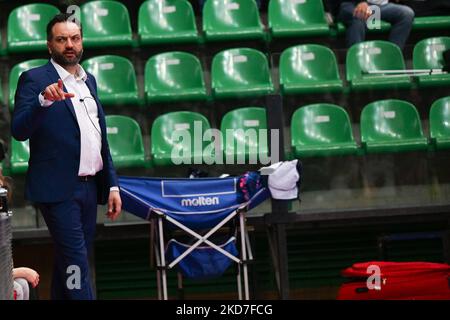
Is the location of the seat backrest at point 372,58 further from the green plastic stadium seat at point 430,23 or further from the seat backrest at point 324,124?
the green plastic stadium seat at point 430,23

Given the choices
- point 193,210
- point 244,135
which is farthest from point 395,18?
point 193,210

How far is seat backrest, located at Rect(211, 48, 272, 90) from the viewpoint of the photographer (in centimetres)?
702

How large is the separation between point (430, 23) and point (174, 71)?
198cm

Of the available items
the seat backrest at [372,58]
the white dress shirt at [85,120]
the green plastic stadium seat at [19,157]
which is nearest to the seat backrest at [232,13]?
the seat backrest at [372,58]

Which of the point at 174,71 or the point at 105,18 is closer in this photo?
the point at 174,71

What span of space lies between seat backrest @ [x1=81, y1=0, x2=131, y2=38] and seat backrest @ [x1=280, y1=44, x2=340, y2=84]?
49.7 inches

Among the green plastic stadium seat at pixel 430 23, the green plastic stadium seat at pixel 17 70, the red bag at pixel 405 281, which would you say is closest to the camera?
the red bag at pixel 405 281

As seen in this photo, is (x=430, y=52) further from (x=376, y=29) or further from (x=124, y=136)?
(x=124, y=136)

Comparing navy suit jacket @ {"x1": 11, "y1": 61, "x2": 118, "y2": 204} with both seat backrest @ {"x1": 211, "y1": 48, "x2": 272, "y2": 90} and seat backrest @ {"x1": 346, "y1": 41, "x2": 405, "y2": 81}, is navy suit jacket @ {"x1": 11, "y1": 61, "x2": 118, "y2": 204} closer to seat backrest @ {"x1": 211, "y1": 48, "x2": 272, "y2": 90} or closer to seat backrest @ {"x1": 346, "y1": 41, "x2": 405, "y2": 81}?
seat backrest @ {"x1": 211, "y1": 48, "x2": 272, "y2": 90}

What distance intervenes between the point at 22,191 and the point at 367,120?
7.39 feet

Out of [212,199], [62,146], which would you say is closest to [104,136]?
[62,146]

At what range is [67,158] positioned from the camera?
4.68 meters

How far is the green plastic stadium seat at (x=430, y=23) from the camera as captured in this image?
7574mm

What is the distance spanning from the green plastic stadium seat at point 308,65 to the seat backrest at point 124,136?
1.07 metres
